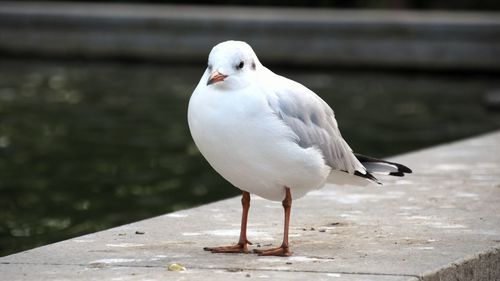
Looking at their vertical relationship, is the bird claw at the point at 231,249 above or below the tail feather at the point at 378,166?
below

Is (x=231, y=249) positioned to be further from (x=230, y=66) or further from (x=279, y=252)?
(x=230, y=66)

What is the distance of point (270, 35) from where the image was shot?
18031 mm

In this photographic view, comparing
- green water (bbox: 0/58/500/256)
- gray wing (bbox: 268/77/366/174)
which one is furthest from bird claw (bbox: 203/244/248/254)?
green water (bbox: 0/58/500/256)

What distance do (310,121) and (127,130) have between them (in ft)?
25.6

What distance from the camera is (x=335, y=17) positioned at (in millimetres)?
18344

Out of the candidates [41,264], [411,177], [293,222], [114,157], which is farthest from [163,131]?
[41,264]

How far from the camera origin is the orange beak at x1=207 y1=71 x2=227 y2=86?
4758 millimetres

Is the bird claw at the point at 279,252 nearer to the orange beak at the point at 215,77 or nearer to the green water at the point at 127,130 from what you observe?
the orange beak at the point at 215,77

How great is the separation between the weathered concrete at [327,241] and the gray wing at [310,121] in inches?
15.0

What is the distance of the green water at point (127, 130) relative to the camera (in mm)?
9078

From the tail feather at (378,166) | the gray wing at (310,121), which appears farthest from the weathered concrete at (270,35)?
the gray wing at (310,121)

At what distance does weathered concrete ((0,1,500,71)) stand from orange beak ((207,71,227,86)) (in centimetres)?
1289

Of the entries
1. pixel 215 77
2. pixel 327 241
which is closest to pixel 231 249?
pixel 327 241

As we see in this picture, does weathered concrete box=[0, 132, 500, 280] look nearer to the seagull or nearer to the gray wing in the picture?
the seagull
